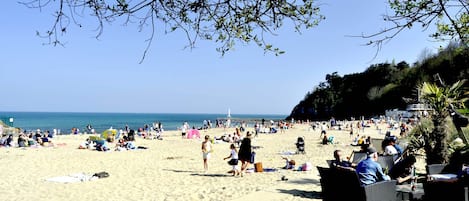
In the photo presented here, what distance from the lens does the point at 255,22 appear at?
3.33 metres

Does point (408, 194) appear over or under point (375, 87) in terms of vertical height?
under

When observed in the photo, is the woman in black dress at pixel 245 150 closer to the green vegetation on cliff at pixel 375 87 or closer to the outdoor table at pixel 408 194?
the outdoor table at pixel 408 194

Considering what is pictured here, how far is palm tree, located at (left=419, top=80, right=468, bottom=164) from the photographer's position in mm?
7758

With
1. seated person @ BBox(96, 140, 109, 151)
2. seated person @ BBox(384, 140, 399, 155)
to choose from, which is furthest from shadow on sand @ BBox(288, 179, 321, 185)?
seated person @ BBox(96, 140, 109, 151)

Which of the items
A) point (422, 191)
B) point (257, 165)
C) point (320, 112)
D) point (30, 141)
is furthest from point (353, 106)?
point (422, 191)

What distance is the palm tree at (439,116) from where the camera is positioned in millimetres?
7758

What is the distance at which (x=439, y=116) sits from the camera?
8.00m

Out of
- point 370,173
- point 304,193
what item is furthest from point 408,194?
point 304,193

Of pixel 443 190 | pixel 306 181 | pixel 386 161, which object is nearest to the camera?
pixel 443 190

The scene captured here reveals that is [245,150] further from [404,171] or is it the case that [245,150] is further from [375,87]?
[375,87]

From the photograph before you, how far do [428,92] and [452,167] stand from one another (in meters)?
2.37

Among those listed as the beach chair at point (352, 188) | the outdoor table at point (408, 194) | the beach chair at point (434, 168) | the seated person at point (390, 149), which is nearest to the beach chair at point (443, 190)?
the outdoor table at point (408, 194)

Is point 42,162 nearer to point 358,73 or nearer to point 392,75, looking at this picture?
point 392,75

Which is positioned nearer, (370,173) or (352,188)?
(352,188)
